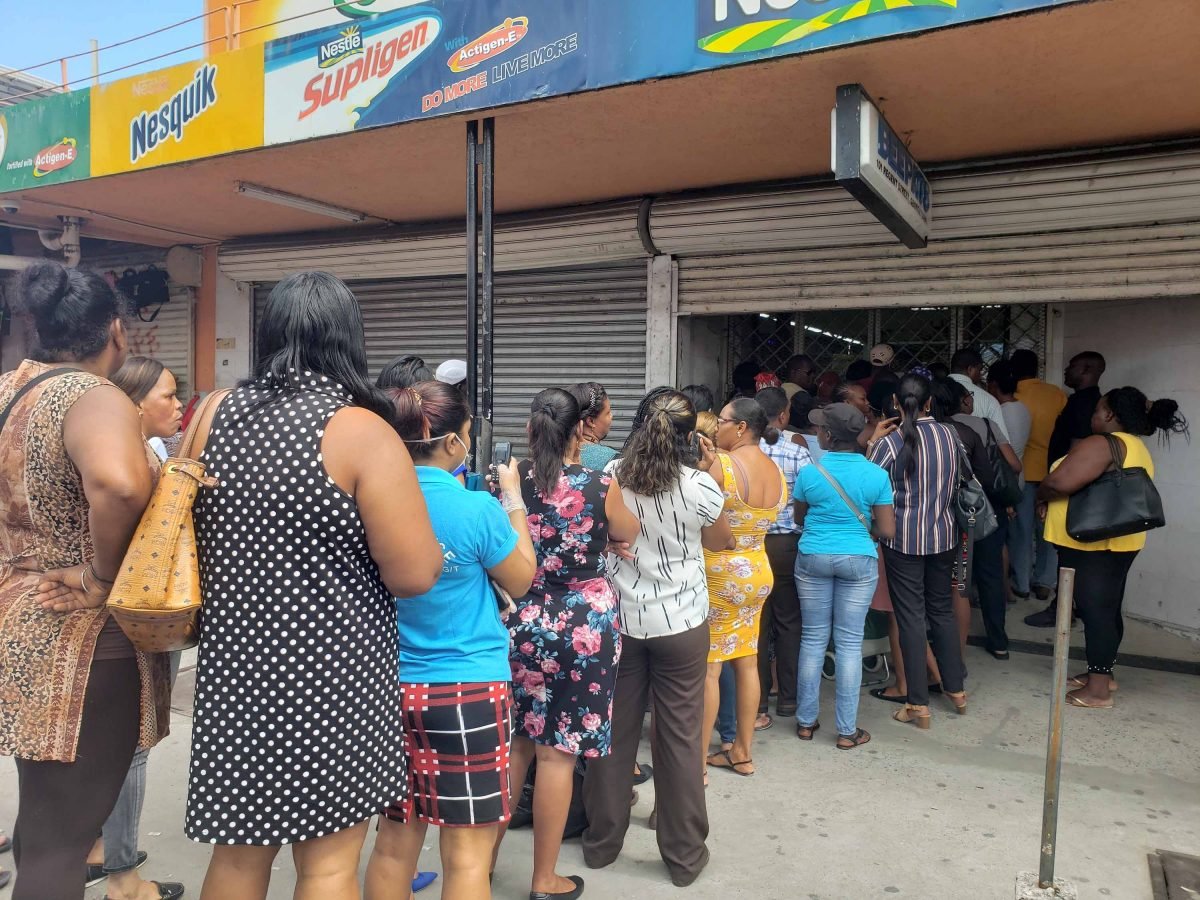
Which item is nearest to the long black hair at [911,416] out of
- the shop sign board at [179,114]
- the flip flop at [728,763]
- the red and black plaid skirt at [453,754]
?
the flip flop at [728,763]

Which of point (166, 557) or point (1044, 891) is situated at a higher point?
point (166, 557)

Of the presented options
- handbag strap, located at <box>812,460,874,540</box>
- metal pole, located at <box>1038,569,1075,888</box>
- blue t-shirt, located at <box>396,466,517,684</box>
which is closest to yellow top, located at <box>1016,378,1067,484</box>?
handbag strap, located at <box>812,460,874,540</box>

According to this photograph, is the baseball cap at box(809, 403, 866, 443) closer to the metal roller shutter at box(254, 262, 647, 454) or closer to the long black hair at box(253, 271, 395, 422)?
the metal roller shutter at box(254, 262, 647, 454)

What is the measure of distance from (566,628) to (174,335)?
22.8 feet

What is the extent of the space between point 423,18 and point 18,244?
5926 mm

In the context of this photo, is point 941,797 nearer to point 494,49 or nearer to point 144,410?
point 144,410

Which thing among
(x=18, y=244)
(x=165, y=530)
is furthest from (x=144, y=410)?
(x=18, y=244)

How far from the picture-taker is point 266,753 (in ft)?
5.98

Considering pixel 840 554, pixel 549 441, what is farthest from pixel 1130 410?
pixel 549 441

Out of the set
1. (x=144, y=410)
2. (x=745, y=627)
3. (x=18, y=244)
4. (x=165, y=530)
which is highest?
(x=18, y=244)

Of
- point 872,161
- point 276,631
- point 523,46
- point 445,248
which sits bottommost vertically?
point 276,631

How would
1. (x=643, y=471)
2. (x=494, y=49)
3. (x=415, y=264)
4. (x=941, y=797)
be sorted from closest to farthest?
(x=643, y=471) < (x=941, y=797) < (x=494, y=49) < (x=415, y=264)

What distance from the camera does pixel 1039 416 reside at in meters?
5.86

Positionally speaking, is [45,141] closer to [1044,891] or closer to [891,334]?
[891,334]
